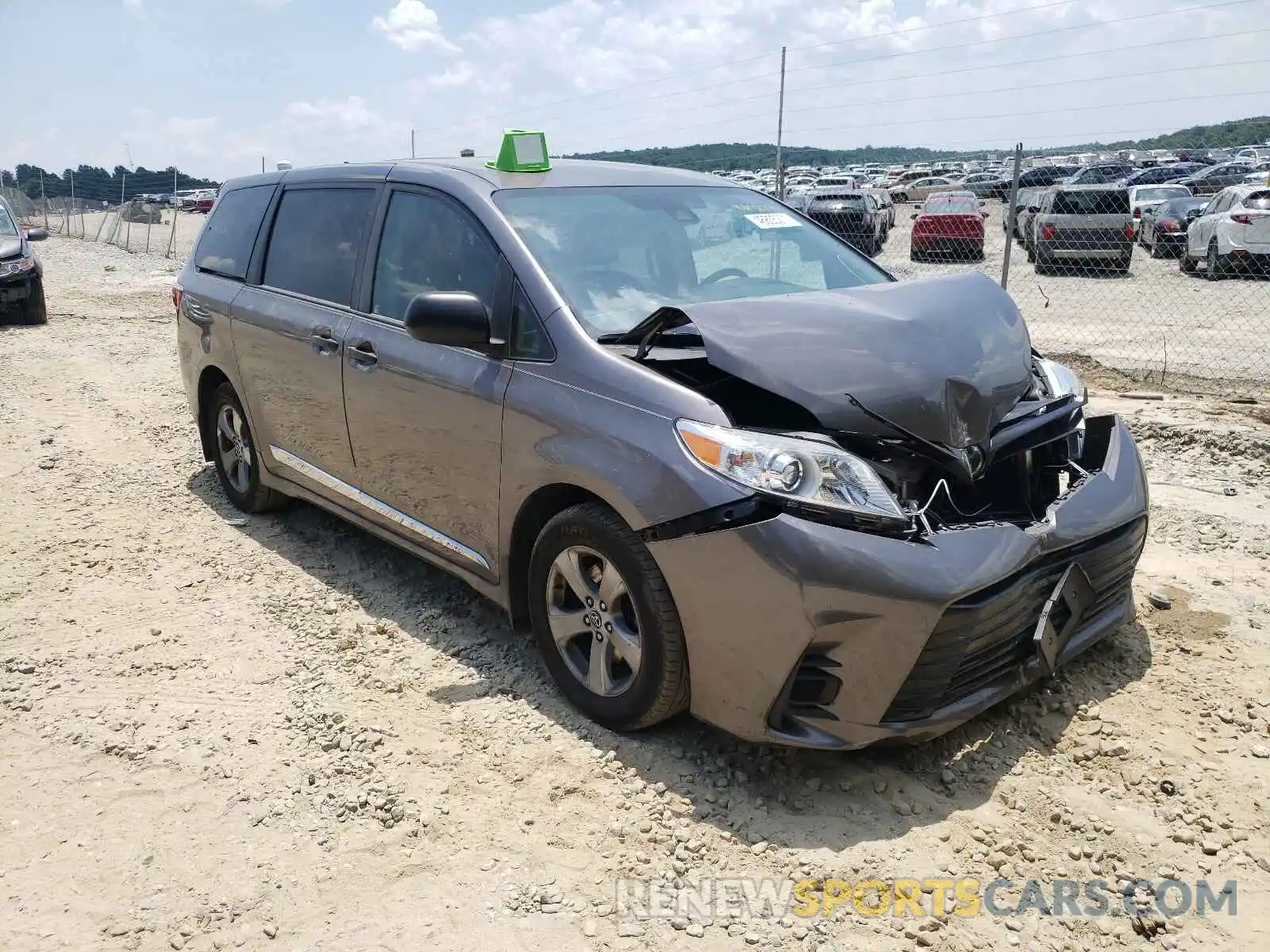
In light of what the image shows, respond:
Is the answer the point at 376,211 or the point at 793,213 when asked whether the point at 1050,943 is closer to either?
the point at 793,213

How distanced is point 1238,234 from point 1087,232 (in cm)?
239

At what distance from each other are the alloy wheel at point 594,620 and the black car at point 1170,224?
1986 cm

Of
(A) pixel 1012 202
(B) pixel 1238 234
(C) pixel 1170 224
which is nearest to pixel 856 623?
(A) pixel 1012 202

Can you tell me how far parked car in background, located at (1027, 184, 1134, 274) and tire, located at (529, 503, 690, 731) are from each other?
1614 centimetres

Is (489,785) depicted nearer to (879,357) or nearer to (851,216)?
(879,357)

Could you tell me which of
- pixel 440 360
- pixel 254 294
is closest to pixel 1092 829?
pixel 440 360

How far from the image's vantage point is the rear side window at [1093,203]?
1775 centimetres

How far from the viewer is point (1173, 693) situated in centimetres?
348

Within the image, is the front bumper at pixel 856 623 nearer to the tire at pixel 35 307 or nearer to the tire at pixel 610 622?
the tire at pixel 610 622

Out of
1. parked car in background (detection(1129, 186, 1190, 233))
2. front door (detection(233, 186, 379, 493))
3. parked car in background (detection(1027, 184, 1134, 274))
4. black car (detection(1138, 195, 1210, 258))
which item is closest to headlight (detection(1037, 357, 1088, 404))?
front door (detection(233, 186, 379, 493))

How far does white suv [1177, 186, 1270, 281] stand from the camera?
16.0 meters

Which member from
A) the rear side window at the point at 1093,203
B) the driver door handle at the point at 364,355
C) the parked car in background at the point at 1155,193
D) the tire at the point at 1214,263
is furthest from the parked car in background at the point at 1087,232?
the driver door handle at the point at 364,355

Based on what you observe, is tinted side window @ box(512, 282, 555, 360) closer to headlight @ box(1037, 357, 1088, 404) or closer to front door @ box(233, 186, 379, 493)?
front door @ box(233, 186, 379, 493)

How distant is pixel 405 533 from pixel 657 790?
1.68 m
